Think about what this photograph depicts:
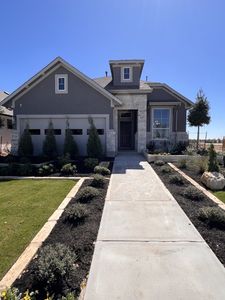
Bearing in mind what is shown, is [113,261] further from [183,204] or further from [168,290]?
[183,204]

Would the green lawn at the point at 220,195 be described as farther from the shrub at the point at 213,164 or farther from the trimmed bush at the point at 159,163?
the trimmed bush at the point at 159,163

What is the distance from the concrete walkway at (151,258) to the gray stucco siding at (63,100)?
1076 cm

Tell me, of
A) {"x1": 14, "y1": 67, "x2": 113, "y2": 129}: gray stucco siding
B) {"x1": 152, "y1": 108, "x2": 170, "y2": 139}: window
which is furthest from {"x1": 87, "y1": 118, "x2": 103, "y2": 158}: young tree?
{"x1": 152, "y1": 108, "x2": 170, "y2": 139}: window

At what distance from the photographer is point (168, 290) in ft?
11.5

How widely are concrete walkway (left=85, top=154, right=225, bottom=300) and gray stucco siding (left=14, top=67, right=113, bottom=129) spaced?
423 inches

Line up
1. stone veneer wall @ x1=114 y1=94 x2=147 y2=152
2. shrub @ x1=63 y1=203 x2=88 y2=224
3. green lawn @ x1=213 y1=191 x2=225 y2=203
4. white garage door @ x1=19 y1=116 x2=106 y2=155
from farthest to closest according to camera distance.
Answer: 1. stone veneer wall @ x1=114 y1=94 x2=147 y2=152
2. white garage door @ x1=19 y1=116 x2=106 y2=155
3. green lawn @ x1=213 y1=191 x2=225 y2=203
4. shrub @ x1=63 y1=203 x2=88 y2=224

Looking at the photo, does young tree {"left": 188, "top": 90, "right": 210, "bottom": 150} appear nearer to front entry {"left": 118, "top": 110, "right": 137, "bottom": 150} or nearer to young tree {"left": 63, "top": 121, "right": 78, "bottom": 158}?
front entry {"left": 118, "top": 110, "right": 137, "bottom": 150}

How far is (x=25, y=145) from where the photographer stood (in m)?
17.1

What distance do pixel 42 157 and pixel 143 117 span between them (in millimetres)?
7279

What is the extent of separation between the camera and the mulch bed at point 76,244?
3578mm

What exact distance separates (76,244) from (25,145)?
13.4 metres

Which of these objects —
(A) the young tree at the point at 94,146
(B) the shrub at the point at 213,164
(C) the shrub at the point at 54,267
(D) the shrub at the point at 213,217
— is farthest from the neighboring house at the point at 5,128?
(C) the shrub at the point at 54,267

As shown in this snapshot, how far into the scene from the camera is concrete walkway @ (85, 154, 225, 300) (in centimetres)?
349

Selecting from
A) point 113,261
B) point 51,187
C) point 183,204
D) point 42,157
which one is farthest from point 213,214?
Answer: point 42,157
